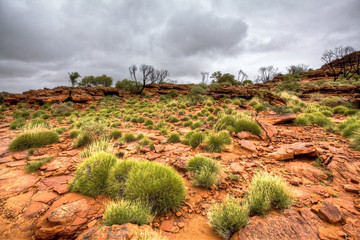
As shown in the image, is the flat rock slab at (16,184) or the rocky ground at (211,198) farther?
the flat rock slab at (16,184)

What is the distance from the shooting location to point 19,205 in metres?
2.55

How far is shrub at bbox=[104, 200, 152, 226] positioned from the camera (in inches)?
78.8

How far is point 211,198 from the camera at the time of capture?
2865 millimetres

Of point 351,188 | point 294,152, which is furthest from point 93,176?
point 294,152

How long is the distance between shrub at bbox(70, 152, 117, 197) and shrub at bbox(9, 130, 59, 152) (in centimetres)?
395

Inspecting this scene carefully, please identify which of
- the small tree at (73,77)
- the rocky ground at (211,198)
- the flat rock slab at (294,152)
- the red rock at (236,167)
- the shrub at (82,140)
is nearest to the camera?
the rocky ground at (211,198)

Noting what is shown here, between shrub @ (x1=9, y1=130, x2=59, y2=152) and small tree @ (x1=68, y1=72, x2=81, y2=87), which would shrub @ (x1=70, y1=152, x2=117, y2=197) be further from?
small tree @ (x1=68, y1=72, x2=81, y2=87)

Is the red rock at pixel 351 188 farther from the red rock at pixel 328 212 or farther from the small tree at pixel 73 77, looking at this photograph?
the small tree at pixel 73 77

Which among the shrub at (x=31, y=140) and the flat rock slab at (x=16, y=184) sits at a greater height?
the shrub at (x=31, y=140)

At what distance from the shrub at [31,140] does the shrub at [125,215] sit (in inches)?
216

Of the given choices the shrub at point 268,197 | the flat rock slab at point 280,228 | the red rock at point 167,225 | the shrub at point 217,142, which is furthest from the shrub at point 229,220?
the shrub at point 217,142

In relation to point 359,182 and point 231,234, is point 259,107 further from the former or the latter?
point 231,234

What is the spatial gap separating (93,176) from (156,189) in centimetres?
148

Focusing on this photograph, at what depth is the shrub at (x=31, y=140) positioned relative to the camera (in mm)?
5117
